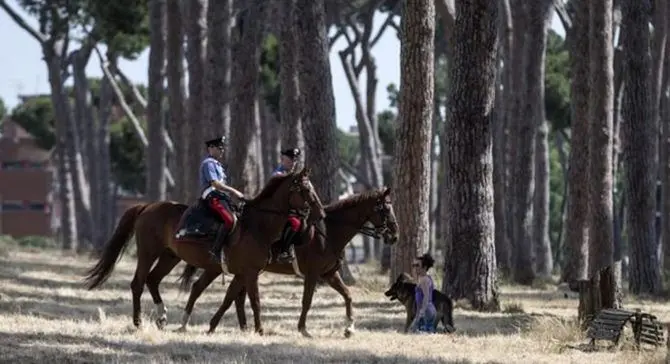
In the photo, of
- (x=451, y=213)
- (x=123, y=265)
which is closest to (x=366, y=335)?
(x=451, y=213)

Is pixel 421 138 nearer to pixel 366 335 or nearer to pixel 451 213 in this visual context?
pixel 451 213

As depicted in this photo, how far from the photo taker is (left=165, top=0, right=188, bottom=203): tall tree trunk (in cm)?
4159

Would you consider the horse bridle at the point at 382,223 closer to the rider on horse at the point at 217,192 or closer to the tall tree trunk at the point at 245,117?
the rider on horse at the point at 217,192

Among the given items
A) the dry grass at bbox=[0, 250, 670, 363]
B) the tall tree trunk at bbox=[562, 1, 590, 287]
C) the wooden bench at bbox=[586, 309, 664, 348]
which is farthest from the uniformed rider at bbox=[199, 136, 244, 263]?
the tall tree trunk at bbox=[562, 1, 590, 287]

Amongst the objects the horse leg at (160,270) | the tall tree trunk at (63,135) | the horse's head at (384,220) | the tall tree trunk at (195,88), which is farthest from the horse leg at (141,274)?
the tall tree trunk at (63,135)

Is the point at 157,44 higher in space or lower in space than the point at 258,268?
higher

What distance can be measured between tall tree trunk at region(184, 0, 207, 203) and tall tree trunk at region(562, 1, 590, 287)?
9.18m

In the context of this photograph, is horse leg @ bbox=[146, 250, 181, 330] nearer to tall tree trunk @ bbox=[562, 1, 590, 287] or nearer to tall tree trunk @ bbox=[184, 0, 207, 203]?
tall tree trunk @ bbox=[562, 1, 590, 287]

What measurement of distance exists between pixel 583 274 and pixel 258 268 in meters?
17.6

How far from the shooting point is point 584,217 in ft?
117

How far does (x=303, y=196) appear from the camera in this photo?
1948 centimetres

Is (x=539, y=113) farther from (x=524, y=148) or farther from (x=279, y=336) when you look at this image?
(x=279, y=336)

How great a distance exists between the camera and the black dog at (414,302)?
21344mm

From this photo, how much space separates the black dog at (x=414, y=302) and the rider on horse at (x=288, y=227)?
2.21 m
